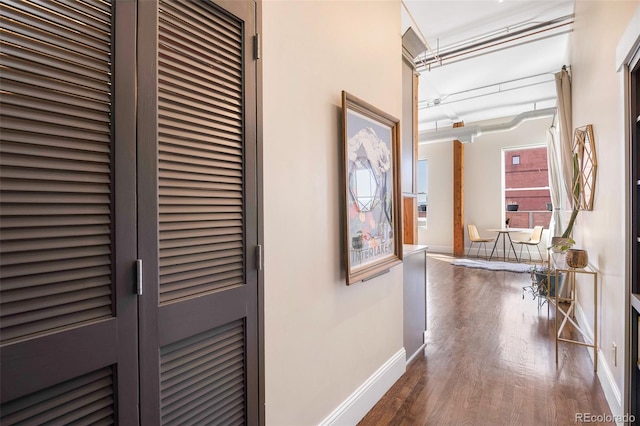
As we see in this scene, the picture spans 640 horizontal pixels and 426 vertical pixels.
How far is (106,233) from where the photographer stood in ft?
2.49

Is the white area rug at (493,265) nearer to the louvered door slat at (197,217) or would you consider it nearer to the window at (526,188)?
the window at (526,188)

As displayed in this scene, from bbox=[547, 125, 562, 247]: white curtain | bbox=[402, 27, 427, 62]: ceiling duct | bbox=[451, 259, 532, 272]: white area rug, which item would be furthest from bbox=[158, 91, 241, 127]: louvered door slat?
bbox=[451, 259, 532, 272]: white area rug

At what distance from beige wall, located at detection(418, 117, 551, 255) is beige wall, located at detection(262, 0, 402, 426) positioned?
7265 mm

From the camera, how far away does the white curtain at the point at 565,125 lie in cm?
384

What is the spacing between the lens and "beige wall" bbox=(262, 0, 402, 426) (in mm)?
1346

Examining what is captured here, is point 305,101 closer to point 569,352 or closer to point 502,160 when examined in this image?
point 569,352

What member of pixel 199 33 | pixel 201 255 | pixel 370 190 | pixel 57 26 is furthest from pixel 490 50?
pixel 57 26

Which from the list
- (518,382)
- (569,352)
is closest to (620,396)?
(518,382)

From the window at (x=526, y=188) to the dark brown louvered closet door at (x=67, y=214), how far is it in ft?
29.5

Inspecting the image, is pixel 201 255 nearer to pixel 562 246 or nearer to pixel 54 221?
pixel 54 221

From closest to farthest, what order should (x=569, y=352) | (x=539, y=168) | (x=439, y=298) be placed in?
1. (x=569, y=352)
2. (x=439, y=298)
3. (x=539, y=168)

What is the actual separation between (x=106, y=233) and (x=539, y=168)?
9.20 meters

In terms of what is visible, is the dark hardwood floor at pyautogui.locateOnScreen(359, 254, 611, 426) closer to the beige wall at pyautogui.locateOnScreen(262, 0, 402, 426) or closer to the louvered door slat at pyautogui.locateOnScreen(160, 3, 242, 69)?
the beige wall at pyautogui.locateOnScreen(262, 0, 402, 426)

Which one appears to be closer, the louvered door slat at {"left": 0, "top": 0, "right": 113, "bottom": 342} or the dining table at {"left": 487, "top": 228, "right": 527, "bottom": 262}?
the louvered door slat at {"left": 0, "top": 0, "right": 113, "bottom": 342}
